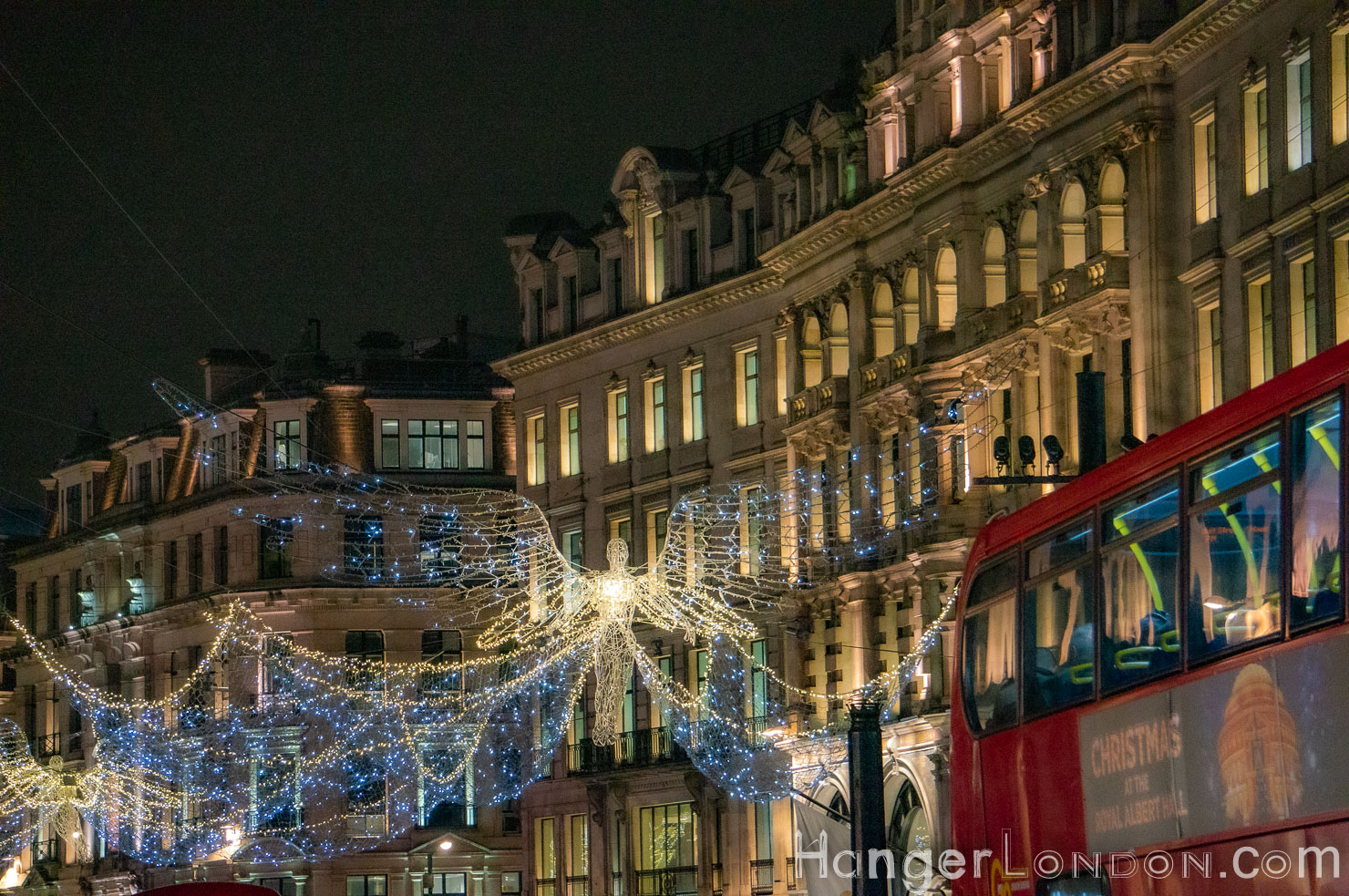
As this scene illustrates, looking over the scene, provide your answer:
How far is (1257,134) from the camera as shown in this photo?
134ft

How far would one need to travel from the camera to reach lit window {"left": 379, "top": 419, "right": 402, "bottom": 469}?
8025 centimetres

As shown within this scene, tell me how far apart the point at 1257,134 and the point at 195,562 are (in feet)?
168

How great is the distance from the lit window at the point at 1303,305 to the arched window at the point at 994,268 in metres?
11.5

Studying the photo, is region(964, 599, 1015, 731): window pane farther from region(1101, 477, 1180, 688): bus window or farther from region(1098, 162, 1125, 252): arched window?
region(1098, 162, 1125, 252): arched window

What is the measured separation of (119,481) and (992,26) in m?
50.5

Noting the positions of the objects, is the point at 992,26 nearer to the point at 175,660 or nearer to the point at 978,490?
the point at 978,490

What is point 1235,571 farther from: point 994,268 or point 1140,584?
point 994,268

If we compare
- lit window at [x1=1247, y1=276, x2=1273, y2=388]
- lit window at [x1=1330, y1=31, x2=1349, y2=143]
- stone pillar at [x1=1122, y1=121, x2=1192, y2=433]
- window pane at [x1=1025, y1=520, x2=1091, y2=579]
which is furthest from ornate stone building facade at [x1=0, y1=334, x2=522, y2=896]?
window pane at [x1=1025, y1=520, x2=1091, y2=579]

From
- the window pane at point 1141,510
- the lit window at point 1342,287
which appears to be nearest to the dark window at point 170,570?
the lit window at point 1342,287

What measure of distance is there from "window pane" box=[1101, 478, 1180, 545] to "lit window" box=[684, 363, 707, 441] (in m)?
43.3

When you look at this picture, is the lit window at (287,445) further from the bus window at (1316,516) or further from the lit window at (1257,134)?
the bus window at (1316,516)

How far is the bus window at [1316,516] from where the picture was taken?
1567 cm

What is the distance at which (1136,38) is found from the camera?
43500 mm

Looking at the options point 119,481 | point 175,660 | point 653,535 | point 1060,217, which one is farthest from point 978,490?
point 119,481
